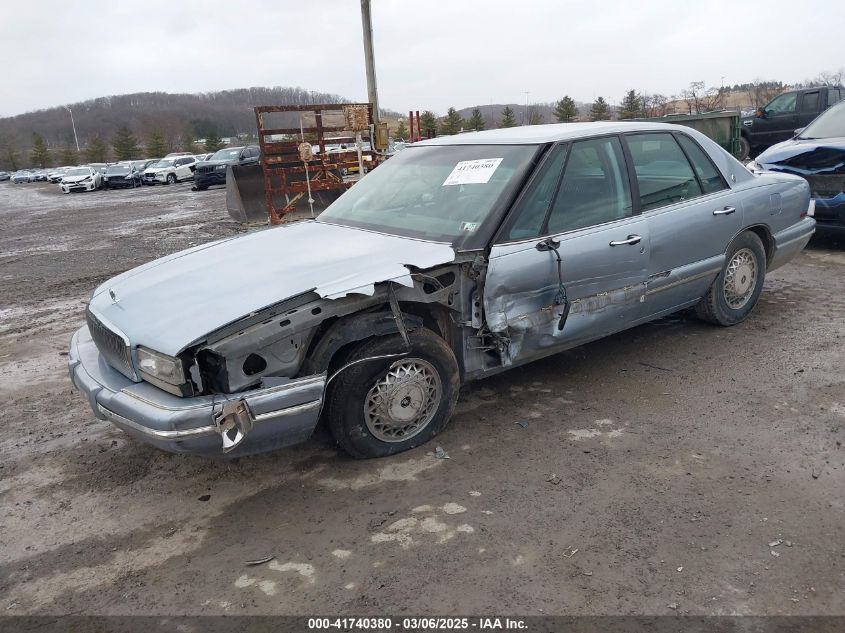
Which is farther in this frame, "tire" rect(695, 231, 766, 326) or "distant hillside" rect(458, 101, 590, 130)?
"distant hillside" rect(458, 101, 590, 130)

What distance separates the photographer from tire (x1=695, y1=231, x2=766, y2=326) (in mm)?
4965

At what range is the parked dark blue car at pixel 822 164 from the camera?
7.27 m

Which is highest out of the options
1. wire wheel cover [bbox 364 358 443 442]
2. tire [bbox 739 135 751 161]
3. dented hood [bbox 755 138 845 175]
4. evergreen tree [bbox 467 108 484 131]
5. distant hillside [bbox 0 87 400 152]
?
distant hillside [bbox 0 87 400 152]

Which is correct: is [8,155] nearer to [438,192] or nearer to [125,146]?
[125,146]

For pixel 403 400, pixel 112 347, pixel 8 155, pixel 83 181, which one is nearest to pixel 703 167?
pixel 403 400

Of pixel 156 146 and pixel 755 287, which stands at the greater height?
pixel 156 146

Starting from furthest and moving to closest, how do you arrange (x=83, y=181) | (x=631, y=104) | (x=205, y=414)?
1. (x=631, y=104)
2. (x=83, y=181)
3. (x=205, y=414)

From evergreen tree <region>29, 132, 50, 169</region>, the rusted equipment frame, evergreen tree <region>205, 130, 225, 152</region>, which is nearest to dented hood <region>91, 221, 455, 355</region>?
the rusted equipment frame

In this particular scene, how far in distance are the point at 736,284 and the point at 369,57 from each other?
12494 millimetres

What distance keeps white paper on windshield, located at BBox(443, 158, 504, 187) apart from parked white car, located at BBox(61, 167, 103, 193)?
34333 mm

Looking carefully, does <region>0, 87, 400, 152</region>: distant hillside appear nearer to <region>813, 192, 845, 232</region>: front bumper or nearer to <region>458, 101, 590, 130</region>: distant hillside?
<region>458, 101, 590, 130</region>: distant hillside

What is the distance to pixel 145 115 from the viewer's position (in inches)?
4870

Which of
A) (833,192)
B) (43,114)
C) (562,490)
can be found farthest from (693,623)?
(43,114)

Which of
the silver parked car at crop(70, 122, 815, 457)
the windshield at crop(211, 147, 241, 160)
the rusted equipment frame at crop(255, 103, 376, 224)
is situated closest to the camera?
the silver parked car at crop(70, 122, 815, 457)
